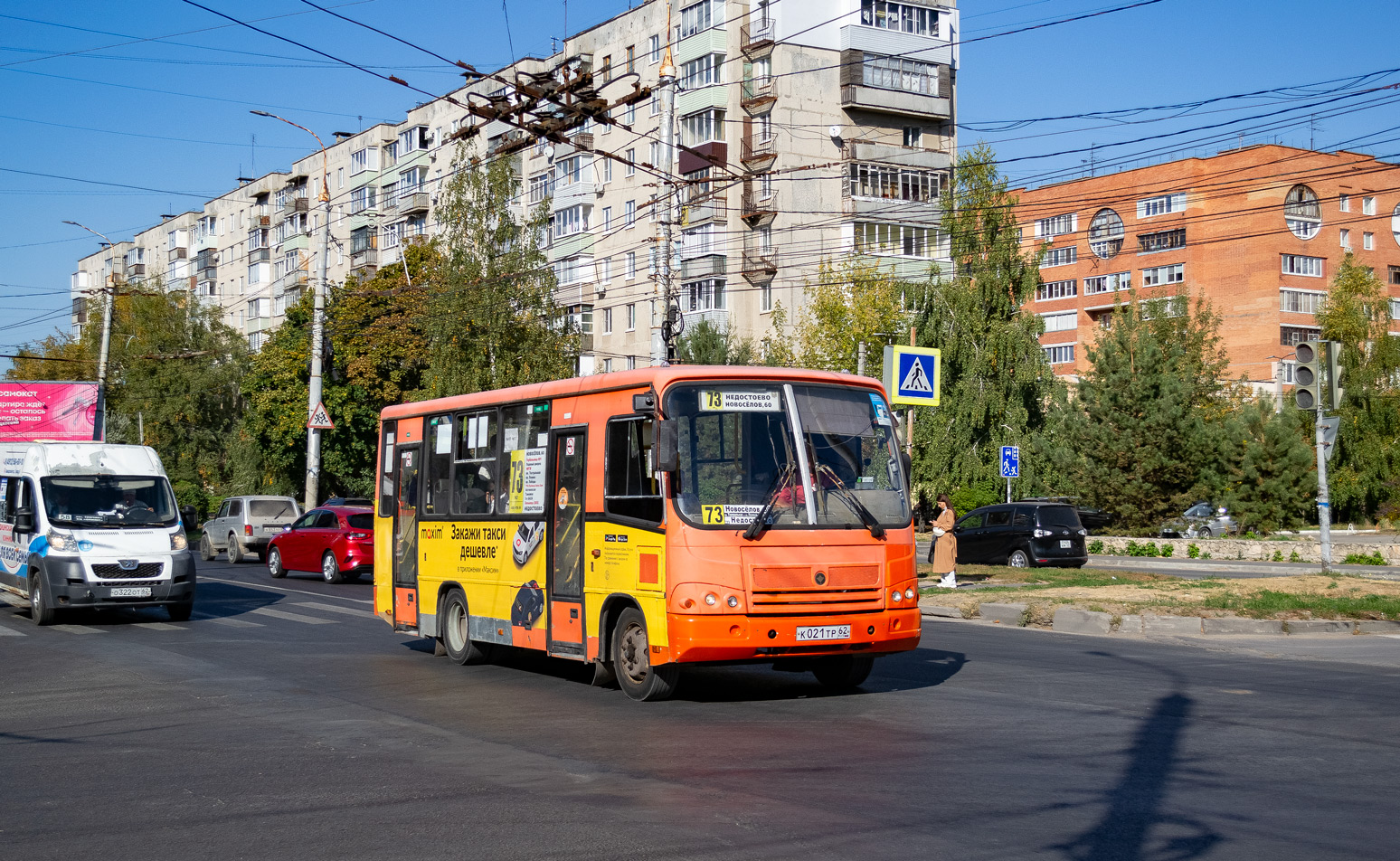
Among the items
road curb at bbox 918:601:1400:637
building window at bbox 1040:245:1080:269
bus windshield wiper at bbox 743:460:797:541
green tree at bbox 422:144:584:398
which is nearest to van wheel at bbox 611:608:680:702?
bus windshield wiper at bbox 743:460:797:541

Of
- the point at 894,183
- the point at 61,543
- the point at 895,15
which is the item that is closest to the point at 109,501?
the point at 61,543

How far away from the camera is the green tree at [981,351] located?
Result: 1956 inches

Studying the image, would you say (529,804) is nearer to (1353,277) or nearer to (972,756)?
(972,756)

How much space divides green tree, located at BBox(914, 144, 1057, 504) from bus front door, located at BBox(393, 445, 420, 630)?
3528cm

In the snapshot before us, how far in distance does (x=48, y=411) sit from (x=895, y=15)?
45.8 m

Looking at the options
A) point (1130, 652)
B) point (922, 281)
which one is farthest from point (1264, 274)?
point (1130, 652)

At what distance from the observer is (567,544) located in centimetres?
1242

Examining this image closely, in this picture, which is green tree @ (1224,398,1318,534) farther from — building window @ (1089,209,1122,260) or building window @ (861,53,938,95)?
building window @ (1089,209,1122,260)

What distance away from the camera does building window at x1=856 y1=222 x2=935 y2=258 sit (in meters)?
57.8

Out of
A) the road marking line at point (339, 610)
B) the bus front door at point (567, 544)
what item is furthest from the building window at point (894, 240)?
the bus front door at point (567, 544)

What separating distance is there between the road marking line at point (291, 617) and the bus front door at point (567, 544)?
8155 millimetres

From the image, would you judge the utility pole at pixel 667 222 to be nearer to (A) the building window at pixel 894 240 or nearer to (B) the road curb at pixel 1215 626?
(B) the road curb at pixel 1215 626

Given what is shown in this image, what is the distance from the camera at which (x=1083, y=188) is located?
95.1 m

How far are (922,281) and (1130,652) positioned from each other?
140 ft
